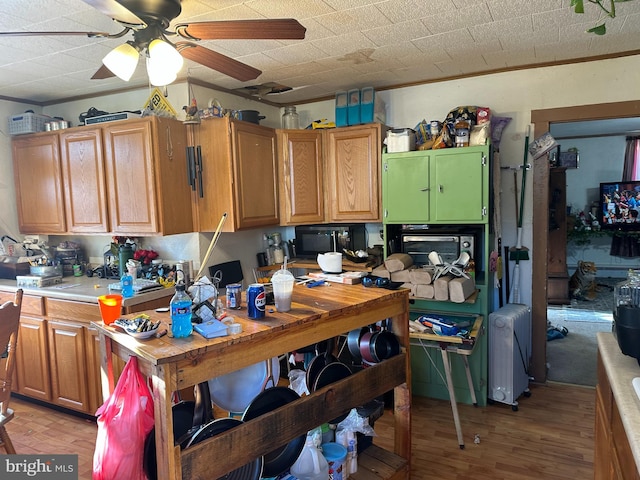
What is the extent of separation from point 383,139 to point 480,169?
0.87 metres

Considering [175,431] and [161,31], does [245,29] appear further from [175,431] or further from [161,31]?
→ [175,431]

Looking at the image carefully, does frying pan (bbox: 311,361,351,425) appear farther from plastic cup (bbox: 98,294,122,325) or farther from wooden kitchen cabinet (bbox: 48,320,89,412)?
wooden kitchen cabinet (bbox: 48,320,89,412)

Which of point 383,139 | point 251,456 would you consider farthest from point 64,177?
point 251,456

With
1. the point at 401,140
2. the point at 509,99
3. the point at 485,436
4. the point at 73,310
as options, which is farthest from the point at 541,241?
the point at 73,310

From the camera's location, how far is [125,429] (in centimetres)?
151

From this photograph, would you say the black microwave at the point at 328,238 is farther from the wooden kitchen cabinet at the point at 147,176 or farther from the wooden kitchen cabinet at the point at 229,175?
the wooden kitchen cabinet at the point at 147,176

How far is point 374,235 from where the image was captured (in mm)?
3947

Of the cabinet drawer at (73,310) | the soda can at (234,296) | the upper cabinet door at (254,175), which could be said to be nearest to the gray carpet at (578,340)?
the upper cabinet door at (254,175)

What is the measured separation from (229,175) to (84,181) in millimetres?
1185

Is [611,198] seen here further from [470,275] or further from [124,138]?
[124,138]

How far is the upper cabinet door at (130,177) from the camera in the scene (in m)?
3.06

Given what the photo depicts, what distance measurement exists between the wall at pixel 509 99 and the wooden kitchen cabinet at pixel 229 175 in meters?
0.30

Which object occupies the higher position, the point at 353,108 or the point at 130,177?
the point at 353,108

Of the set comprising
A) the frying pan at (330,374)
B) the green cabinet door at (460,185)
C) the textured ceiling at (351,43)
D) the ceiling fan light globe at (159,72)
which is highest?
the textured ceiling at (351,43)
